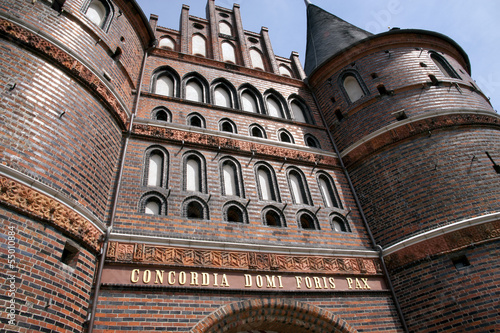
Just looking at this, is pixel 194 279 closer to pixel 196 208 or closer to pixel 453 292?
pixel 196 208

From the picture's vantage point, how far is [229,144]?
9117mm

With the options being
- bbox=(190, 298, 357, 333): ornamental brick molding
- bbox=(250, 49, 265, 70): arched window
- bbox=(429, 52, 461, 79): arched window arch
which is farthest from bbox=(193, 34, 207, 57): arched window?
bbox=(190, 298, 357, 333): ornamental brick molding

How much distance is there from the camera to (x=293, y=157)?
31.9ft

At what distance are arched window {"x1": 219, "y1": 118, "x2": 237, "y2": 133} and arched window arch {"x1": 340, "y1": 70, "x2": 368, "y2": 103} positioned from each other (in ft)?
13.4

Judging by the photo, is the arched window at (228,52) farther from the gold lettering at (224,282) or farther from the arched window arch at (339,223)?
the gold lettering at (224,282)

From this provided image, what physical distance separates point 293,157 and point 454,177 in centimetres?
390

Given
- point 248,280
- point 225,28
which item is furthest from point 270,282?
point 225,28

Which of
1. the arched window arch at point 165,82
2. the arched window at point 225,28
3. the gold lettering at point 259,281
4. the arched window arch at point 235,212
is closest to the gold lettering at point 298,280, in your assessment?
the gold lettering at point 259,281

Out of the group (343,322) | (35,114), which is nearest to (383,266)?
(343,322)

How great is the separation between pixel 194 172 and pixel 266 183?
185 centimetres

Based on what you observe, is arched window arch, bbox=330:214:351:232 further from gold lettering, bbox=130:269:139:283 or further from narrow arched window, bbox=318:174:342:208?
gold lettering, bbox=130:269:139:283

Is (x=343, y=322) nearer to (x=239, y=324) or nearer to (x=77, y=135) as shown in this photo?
(x=239, y=324)

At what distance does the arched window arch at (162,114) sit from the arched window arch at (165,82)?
881 millimetres

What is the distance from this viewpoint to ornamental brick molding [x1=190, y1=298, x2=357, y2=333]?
6.21 meters
